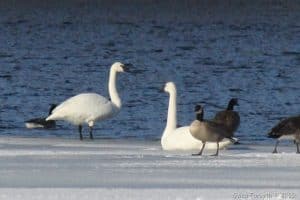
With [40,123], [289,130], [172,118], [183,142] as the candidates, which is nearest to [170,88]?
[172,118]

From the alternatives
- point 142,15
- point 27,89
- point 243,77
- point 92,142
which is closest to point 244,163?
point 92,142

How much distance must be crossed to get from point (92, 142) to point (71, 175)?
539cm

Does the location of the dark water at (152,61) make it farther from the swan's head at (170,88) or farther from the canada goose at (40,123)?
the swan's head at (170,88)

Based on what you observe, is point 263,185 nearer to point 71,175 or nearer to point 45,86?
point 71,175

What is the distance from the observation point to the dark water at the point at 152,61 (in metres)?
24.2

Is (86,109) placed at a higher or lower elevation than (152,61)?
lower

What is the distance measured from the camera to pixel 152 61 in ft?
128

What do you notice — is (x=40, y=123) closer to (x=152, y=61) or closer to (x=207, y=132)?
(x=207, y=132)

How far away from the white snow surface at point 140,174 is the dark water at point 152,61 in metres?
6.31

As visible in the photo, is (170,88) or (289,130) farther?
(170,88)

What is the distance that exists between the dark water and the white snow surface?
6.31 metres

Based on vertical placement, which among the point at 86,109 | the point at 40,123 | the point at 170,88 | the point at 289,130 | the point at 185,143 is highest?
the point at 170,88

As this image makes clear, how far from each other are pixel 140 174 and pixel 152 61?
2725cm

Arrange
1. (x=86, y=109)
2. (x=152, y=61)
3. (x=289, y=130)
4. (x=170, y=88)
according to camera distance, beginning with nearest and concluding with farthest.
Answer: (x=289, y=130) → (x=170, y=88) → (x=86, y=109) → (x=152, y=61)
